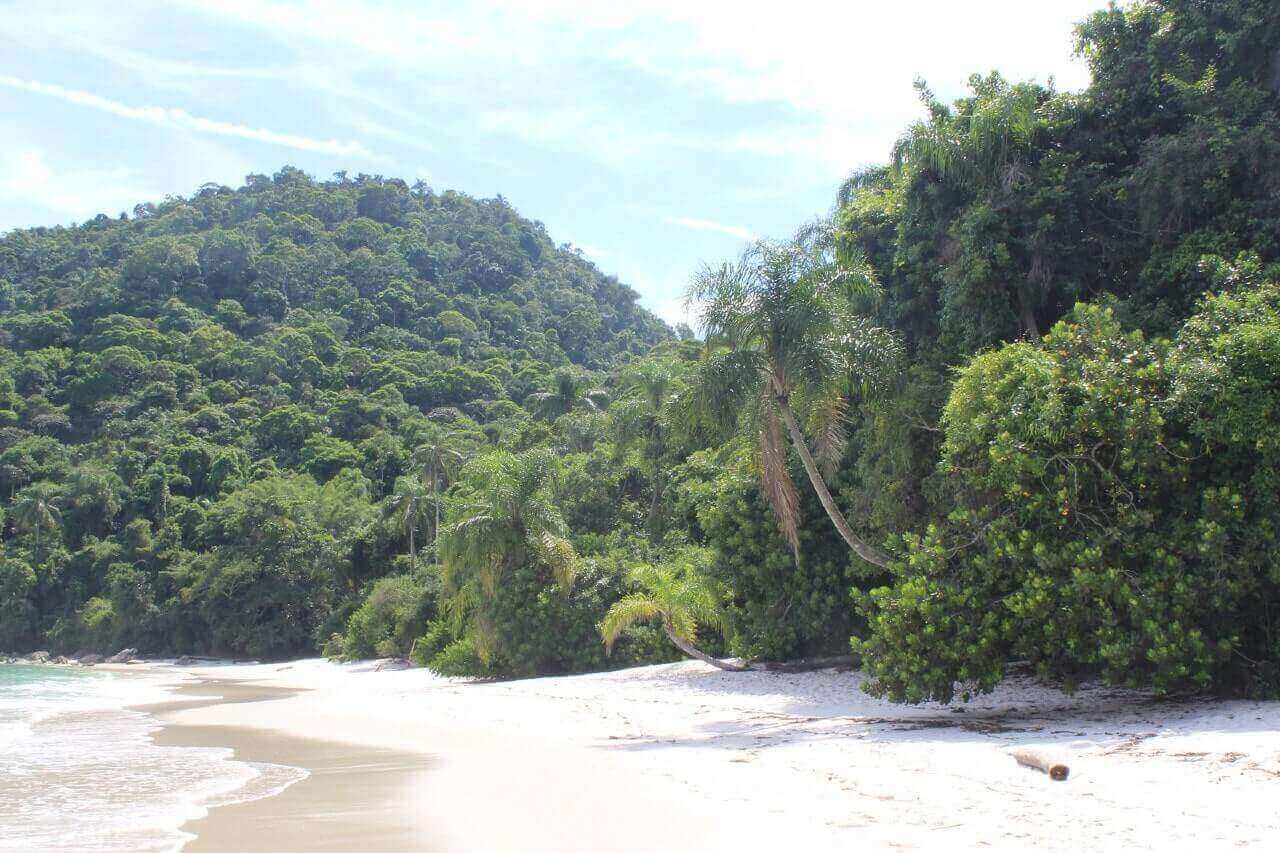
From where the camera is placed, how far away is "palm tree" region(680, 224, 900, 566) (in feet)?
48.3

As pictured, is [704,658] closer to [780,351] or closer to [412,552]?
[780,351]

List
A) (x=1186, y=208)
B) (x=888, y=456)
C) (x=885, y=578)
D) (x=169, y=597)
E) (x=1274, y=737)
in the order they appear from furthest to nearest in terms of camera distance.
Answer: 1. (x=169, y=597)
2. (x=885, y=578)
3. (x=888, y=456)
4. (x=1186, y=208)
5. (x=1274, y=737)

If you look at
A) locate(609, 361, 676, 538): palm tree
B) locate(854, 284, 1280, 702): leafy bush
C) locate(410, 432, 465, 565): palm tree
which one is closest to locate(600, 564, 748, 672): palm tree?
locate(854, 284, 1280, 702): leafy bush

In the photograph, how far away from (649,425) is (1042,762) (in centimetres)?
2624

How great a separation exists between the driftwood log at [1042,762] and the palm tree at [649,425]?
22881 mm

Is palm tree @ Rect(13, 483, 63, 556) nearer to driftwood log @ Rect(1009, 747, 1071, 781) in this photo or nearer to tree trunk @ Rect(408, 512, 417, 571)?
tree trunk @ Rect(408, 512, 417, 571)

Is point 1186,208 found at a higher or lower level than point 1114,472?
higher

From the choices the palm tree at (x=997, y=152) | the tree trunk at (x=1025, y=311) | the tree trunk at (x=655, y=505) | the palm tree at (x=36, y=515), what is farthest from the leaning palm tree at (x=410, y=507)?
the tree trunk at (x=1025, y=311)

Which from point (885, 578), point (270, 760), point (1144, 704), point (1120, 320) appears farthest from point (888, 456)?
point (270, 760)

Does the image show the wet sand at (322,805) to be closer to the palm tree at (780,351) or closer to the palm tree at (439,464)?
the palm tree at (780,351)

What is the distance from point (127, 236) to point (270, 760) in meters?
116

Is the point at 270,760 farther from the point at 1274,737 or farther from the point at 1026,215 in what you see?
the point at 1026,215

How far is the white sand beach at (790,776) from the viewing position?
664 centimetres

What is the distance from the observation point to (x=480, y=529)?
25.7m
